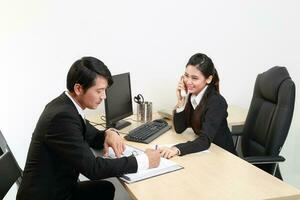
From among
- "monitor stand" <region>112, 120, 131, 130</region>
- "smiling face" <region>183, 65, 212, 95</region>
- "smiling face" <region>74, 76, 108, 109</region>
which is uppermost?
"smiling face" <region>74, 76, 108, 109</region>

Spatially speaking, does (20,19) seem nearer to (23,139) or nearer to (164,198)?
(23,139)

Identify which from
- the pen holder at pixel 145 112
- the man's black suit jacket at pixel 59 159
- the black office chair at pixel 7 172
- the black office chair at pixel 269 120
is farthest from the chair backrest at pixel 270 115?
the black office chair at pixel 7 172

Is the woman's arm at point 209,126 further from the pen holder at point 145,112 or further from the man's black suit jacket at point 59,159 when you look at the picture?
the pen holder at point 145,112

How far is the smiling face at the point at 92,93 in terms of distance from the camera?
1.64 metres

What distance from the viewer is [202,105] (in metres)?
2.25

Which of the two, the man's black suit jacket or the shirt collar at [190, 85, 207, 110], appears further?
the shirt collar at [190, 85, 207, 110]

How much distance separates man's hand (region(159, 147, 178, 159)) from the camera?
6.12ft

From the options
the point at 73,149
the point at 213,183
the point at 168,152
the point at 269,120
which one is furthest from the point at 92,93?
the point at 269,120

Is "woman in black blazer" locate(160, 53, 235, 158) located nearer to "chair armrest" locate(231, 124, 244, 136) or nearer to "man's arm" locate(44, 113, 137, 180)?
"chair armrest" locate(231, 124, 244, 136)

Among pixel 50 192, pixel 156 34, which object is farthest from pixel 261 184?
pixel 156 34

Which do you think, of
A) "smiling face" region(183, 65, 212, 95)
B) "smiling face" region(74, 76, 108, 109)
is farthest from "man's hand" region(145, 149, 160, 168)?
"smiling face" region(183, 65, 212, 95)

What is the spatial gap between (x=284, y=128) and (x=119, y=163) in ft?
3.48

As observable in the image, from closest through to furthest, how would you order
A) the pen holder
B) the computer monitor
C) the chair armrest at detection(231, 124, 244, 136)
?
the computer monitor → the chair armrest at detection(231, 124, 244, 136) → the pen holder

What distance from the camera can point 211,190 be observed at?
1498 mm
